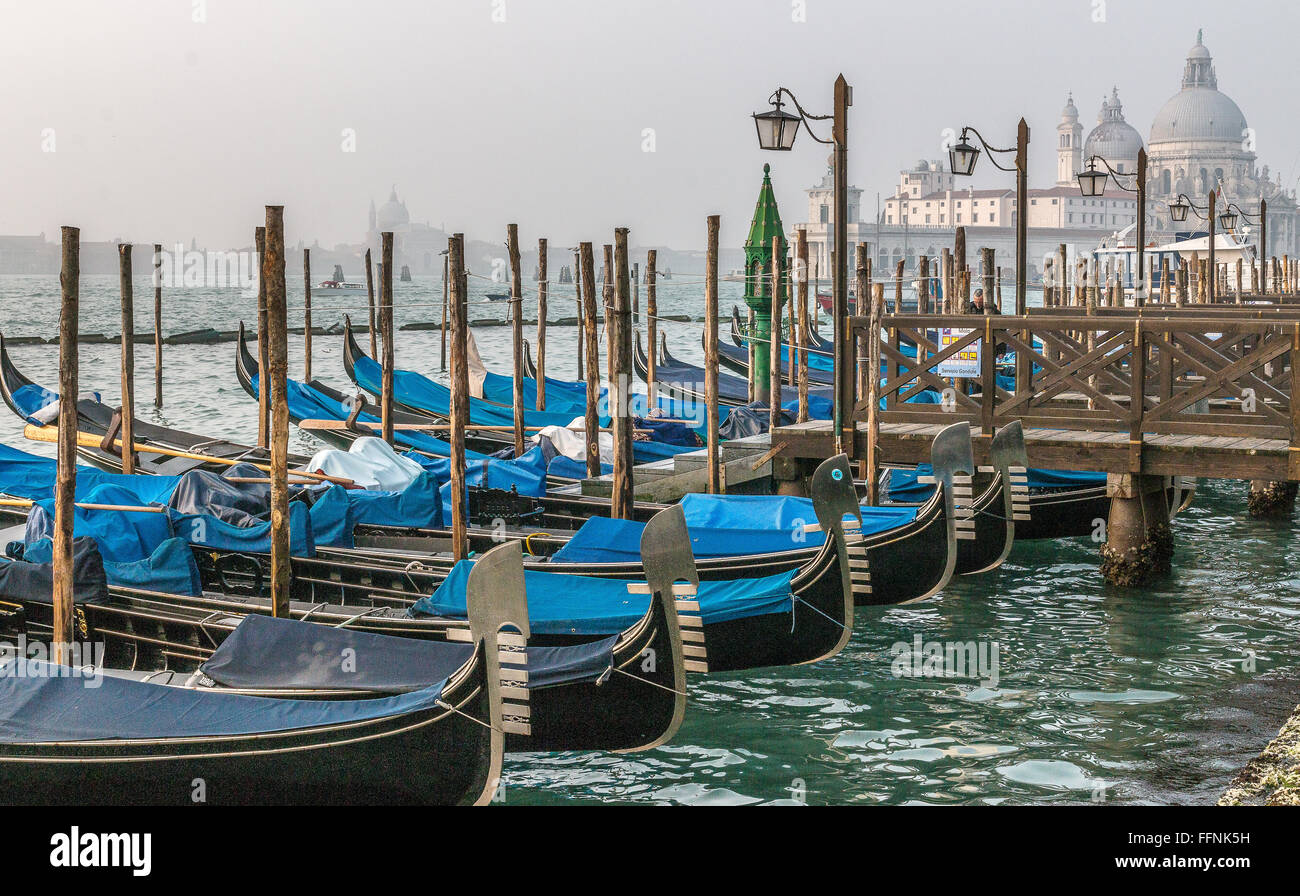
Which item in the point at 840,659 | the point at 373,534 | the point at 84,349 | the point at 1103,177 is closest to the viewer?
the point at 840,659

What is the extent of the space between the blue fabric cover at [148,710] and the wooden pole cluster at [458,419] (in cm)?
218

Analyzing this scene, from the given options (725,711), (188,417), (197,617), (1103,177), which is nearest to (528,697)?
(725,711)

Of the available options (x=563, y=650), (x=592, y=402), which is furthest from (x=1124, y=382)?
(x=563, y=650)

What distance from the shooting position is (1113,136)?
91.2 metres

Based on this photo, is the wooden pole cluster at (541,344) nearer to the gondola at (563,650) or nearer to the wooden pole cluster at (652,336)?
the wooden pole cluster at (652,336)

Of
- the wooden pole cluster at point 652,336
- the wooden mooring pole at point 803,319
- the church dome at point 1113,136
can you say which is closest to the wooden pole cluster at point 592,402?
the wooden pole cluster at point 652,336

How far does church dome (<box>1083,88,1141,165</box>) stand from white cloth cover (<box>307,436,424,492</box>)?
86942 millimetres

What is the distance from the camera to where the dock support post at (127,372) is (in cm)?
850

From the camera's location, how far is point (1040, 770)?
4.64 metres

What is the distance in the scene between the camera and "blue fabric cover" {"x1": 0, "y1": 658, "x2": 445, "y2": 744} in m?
3.71

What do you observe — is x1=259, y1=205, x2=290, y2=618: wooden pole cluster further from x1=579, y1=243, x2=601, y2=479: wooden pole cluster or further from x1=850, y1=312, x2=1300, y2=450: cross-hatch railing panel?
x1=850, y1=312, x2=1300, y2=450: cross-hatch railing panel
